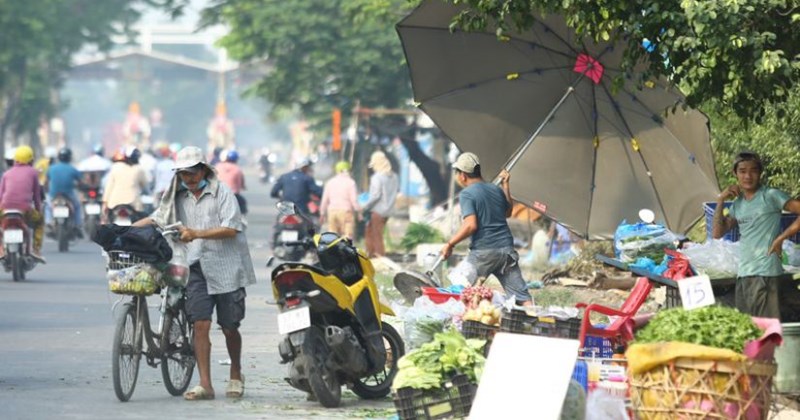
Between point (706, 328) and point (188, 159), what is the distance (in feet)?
12.9

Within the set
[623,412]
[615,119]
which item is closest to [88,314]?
[615,119]

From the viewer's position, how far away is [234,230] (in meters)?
10.8

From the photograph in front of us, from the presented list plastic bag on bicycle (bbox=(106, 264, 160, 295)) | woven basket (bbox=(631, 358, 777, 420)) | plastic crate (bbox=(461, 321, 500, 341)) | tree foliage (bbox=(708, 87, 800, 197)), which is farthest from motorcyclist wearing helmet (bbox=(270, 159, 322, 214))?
woven basket (bbox=(631, 358, 777, 420))

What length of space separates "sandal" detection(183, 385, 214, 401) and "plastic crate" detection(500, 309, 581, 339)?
7.25 feet

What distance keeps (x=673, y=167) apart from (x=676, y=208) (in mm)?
369

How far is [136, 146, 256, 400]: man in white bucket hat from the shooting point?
35.3 ft

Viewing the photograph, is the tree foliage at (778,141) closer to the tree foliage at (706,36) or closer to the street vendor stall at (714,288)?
the street vendor stall at (714,288)

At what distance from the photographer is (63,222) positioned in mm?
27625

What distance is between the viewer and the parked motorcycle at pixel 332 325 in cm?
1029

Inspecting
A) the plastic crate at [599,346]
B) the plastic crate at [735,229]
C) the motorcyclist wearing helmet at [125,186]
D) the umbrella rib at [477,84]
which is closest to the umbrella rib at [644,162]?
the umbrella rib at [477,84]

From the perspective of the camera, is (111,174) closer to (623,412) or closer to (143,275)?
(143,275)

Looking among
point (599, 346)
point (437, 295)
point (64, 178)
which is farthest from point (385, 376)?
point (64, 178)

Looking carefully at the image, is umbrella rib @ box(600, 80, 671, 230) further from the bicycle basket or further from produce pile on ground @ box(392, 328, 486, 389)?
produce pile on ground @ box(392, 328, 486, 389)

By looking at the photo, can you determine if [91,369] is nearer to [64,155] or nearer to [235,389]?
[235,389]
